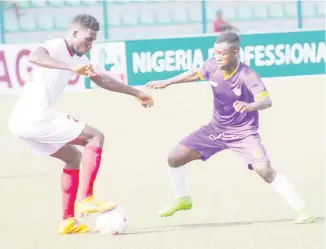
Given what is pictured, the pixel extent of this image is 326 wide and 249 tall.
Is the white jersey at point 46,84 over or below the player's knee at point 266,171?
over

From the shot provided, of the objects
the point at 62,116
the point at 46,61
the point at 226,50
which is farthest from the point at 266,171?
the point at 46,61

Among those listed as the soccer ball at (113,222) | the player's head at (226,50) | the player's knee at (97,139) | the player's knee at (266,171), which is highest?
the player's head at (226,50)

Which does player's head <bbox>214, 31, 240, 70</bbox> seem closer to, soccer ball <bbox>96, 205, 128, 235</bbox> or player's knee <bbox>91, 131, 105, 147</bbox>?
player's knee <bbox>91, 131, 105, 147</bbox>

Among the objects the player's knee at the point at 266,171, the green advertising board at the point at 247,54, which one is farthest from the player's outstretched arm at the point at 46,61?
the green advertising board at the point at 247,54

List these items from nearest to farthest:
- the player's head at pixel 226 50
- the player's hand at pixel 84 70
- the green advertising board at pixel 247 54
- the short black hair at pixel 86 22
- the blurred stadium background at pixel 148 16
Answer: the player's hand at pixel 84 70
the short black hair at pixel 86 22
the player's head at pixel 226 50
the green advertising board at pixel 247 54
the blurred stadium background at pixel 148 16

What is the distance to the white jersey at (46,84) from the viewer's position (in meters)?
7.13

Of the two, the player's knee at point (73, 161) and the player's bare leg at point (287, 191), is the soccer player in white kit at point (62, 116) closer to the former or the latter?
the player's knee at point (73, 161)

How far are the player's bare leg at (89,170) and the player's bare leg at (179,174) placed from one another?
83 centimetres

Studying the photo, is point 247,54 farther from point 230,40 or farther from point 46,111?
point 46,111

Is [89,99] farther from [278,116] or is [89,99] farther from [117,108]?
[278,116]

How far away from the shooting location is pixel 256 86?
24.3 feet

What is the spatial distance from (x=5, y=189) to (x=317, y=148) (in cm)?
397

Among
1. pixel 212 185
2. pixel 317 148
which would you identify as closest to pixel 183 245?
pixel 212 185

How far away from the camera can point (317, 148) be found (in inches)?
455
